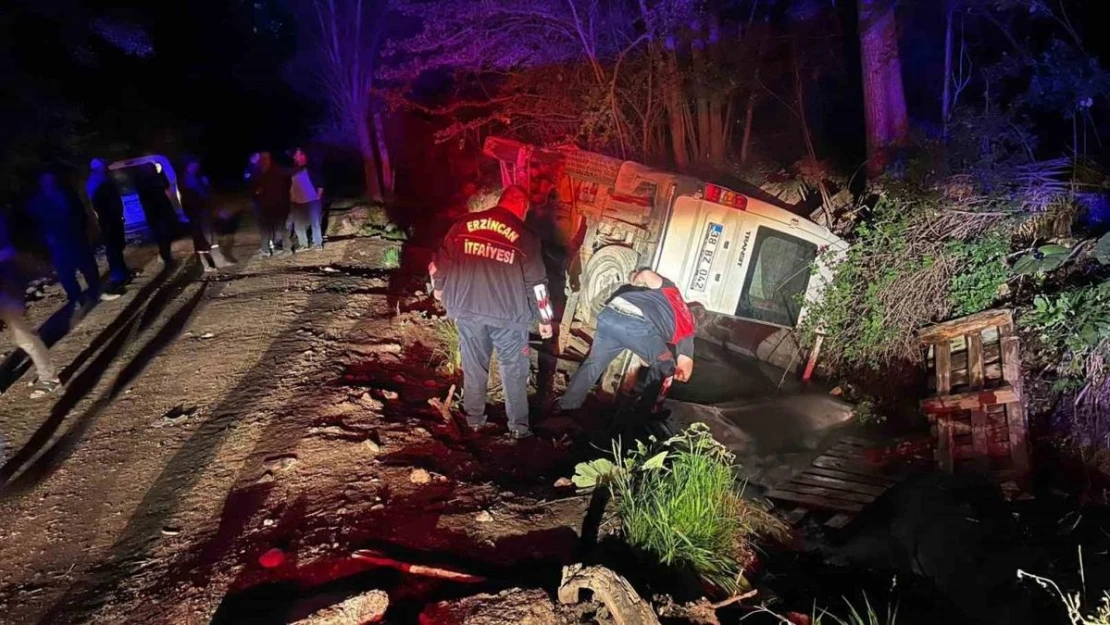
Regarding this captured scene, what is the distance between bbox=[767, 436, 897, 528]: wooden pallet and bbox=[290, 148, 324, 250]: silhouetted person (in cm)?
746

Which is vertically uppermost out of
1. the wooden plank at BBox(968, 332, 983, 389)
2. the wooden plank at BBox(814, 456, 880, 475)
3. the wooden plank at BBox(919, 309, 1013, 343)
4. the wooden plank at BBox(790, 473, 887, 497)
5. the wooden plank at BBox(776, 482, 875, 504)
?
the wooden plank at BBox(919, 309, 1013, 343)

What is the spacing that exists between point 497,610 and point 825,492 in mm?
3475

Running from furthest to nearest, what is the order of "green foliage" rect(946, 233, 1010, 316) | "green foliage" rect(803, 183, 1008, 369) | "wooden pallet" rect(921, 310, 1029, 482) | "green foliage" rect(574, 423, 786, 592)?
"green foliage" rect(803, 183, 1008, 369) → "green foliage" rect(946, 233, 1010, 316) → "wooden pallet" rect(921, 310, 1029, 482) → "green foliage" rect(574, 423, 786, 592)

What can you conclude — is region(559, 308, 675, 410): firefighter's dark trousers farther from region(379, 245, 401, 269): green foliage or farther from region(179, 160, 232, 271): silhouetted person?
region(179, 160, 232, 271): silhouetted person

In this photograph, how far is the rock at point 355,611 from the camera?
9.48 ft

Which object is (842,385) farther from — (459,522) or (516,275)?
(459,522)

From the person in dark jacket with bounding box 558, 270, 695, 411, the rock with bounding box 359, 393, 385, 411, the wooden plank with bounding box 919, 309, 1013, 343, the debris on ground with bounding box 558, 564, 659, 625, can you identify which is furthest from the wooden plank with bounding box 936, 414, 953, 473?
the rock with bounding box 359, 393, 385, 411

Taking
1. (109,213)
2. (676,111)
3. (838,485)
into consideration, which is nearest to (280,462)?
(838,485)

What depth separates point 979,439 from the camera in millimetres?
5457

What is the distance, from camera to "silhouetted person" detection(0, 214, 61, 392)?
553 cm

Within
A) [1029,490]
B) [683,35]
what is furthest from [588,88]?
[1029,490]

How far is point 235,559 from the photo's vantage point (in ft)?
11.5

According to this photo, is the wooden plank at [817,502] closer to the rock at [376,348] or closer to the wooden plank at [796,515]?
the wooden plank at [796,515]

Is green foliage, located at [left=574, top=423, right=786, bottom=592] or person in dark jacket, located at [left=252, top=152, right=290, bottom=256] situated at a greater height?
person in dark jacket, located at [left=252, top=152, right=290, bottom=256]
